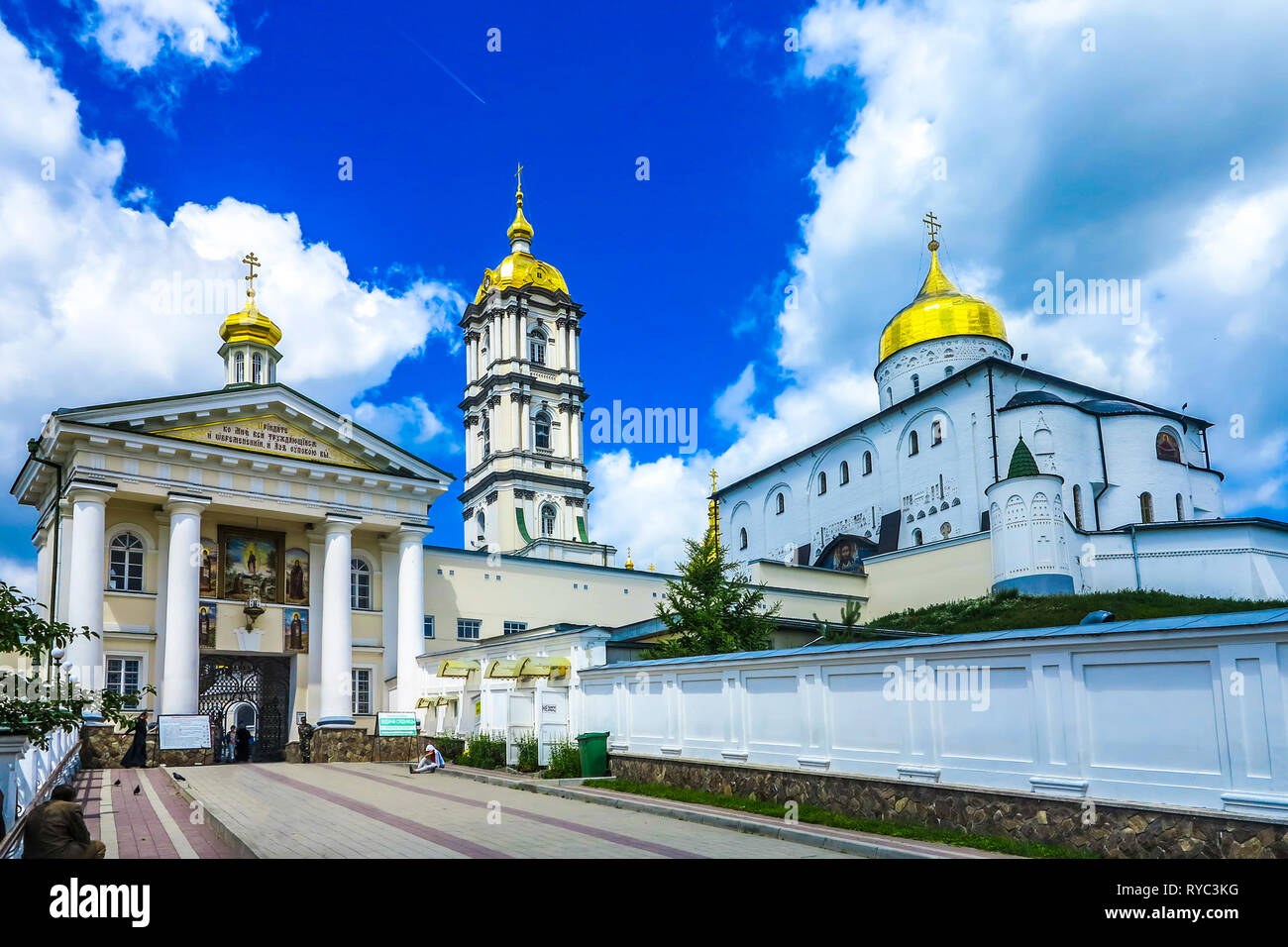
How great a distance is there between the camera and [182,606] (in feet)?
99.3

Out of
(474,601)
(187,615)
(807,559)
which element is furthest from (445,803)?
(807,559)

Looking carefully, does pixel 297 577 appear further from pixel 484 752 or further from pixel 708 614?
pixel 708 614

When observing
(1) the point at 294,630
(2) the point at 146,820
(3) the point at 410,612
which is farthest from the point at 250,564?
(2) the point at 146,820

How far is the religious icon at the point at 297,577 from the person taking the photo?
3444 centimetres

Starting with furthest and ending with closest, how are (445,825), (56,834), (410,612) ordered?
(410,612)
(445,825)
(56,834)

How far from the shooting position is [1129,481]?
164 feet

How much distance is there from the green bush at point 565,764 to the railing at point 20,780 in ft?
31.0

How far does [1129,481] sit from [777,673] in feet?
131

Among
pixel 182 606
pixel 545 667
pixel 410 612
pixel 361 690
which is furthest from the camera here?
A: pixel 361 690

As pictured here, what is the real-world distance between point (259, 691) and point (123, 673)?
4.91m

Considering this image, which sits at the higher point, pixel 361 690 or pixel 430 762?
pixel 361 690
